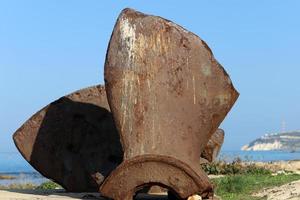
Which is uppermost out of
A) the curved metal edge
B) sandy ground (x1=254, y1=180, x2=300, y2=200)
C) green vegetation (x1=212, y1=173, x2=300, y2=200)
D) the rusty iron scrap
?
the rusty iron scrap

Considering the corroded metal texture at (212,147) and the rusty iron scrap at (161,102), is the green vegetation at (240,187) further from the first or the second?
the rusty iron scrap at (161,102)

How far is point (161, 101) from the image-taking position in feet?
30.0

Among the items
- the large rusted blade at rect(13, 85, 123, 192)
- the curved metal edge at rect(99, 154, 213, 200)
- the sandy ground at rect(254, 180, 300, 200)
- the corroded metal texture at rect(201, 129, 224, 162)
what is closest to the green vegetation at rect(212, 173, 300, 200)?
the sandy ground at rect(254, 180, 300, 200)

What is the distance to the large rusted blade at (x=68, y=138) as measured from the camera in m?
11.5

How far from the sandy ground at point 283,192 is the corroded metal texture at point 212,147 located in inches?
42.8

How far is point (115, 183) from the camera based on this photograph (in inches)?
352

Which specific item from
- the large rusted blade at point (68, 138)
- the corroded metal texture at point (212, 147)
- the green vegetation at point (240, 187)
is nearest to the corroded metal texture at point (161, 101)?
the corroded metal texture at point (212, 147)

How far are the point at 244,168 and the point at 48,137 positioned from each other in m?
8.39

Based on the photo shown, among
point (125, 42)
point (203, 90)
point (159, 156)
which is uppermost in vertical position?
point (125, 42)

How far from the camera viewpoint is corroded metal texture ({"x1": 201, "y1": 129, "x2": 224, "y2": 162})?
1162 cm

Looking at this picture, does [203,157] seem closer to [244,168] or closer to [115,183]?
[115,183]

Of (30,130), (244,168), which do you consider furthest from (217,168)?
(30,130)

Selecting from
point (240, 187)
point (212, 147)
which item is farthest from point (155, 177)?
point (240, 187)

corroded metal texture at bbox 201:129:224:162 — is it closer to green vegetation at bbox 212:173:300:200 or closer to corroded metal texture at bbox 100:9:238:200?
green vegetation at bbox 212:173:300:200
